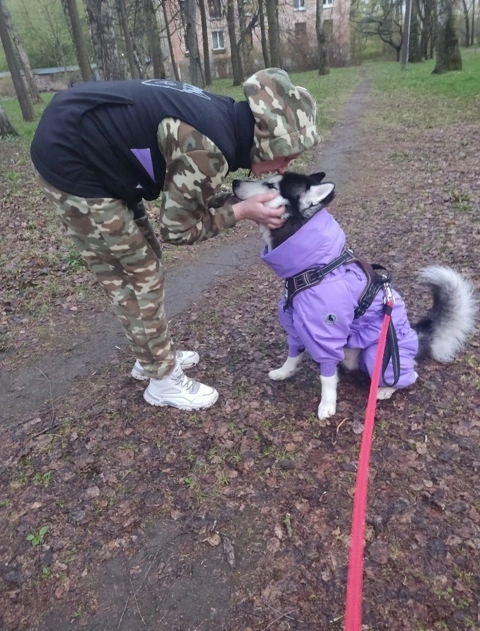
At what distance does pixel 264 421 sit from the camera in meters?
3.46

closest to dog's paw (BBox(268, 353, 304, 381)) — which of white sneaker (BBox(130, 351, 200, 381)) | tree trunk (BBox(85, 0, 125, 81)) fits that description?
white sneaker (BBox(130, 351, 200, 381))

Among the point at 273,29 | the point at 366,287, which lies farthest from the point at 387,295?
the point at 273,29

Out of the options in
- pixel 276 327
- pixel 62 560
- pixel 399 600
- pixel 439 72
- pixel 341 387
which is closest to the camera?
pixel 399 600

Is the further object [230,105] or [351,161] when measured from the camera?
[351,161]

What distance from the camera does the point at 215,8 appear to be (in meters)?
39.3

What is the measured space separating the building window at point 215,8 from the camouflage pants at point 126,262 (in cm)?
4112

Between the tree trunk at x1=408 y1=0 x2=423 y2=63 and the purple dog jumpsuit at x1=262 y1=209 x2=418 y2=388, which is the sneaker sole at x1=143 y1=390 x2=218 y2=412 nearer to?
the purple dog jumpsuit at x1=262 y1=209 x2=418 y2=388

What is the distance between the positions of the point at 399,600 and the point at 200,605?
100 centimetres

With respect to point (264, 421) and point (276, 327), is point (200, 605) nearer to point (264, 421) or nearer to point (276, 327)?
point (264, 421)

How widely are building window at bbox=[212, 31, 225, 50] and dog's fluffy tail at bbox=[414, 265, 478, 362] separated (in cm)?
5501

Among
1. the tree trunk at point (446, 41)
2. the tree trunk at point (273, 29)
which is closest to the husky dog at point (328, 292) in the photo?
the tree trunk at point (273, 29)

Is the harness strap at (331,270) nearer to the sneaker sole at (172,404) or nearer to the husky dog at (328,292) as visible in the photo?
the husky dog at (328,292)

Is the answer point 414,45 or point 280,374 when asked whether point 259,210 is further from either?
point 414,45

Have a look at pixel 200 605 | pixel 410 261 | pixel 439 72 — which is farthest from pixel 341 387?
pixel 439 72
